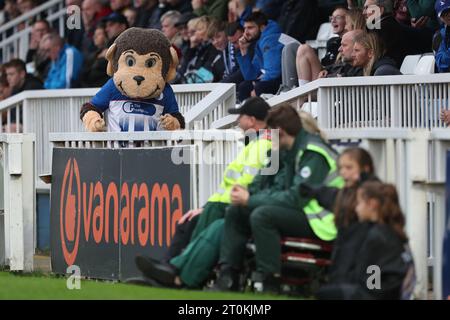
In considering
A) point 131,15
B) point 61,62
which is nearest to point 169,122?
point 131,15

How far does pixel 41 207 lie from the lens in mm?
17250

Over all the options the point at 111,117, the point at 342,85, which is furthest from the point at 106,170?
the point at 342,85

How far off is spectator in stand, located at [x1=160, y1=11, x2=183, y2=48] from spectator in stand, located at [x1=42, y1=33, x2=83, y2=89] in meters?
2.05

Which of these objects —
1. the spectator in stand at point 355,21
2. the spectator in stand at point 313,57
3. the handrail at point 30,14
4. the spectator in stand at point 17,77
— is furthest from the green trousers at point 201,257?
the handrail at point 30,14

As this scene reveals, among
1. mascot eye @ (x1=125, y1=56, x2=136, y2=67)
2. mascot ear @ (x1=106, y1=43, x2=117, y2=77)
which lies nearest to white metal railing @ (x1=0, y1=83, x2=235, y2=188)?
mascot ear @ (x1=106, y1=43, x2=117, y2=77)

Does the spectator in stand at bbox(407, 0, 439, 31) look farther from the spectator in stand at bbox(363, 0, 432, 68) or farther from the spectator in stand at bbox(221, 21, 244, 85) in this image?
the spectator in stand at bbox(221, 21, 244, 85)

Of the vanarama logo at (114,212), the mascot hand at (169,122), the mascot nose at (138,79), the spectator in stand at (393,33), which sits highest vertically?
the spectator in stand at (393,33)

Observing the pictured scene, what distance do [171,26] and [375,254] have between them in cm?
1013

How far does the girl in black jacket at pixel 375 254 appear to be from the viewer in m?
9.30

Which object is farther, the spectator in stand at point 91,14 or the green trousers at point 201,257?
the spectator in stand at point 91,14

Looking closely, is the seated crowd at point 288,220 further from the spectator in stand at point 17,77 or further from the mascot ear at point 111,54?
the spectator in stand at point 17,77

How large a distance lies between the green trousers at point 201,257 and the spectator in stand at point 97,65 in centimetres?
945

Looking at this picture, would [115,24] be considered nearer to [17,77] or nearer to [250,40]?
[17,77]

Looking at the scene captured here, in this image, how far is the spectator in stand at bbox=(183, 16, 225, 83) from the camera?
58.3 ft
